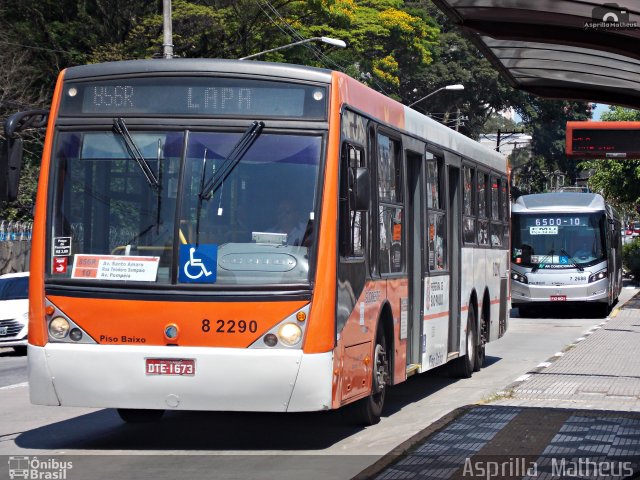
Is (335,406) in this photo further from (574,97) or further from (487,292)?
(487,292)

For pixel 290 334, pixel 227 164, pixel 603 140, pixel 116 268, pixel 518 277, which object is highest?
pixel 603 140

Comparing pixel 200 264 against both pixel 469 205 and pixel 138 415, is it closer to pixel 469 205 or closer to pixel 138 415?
pixel 138 415

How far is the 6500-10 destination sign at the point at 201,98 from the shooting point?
1013cm

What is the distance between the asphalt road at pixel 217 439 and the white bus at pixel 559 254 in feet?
60.7

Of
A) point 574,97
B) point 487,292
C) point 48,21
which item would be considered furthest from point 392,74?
point 574,97

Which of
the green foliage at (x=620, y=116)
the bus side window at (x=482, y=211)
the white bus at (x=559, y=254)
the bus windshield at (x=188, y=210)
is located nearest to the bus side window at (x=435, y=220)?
the bus side window at (x=482, y=211)

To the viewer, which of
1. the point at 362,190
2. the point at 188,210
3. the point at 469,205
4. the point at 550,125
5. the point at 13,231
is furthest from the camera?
the point at 550,125

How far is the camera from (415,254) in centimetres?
1332

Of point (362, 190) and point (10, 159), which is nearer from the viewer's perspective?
point (10, 159)

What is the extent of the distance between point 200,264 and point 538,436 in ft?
10.6

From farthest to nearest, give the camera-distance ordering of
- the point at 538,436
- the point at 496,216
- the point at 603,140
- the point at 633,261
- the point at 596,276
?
the point at 633,261 → the point at 596,276 → the point at 496,216 → the point at 603,140 → the point at 538,436

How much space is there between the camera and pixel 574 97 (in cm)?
1175

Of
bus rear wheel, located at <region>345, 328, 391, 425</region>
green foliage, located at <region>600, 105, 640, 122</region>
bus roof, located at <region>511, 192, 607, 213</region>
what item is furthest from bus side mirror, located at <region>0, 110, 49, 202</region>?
green foliage, located at <region>600, 105, 640, 122</region>

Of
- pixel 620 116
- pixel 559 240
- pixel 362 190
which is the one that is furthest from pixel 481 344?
pixel 620 116
